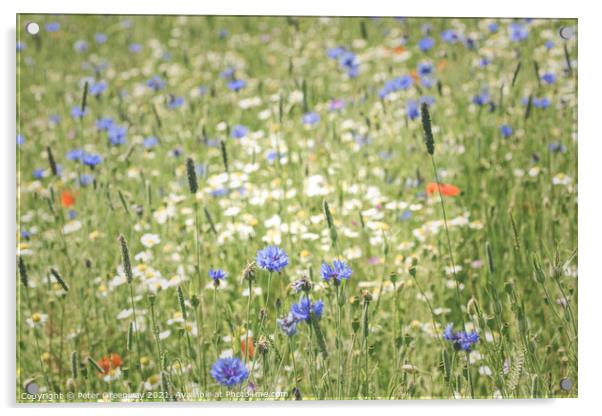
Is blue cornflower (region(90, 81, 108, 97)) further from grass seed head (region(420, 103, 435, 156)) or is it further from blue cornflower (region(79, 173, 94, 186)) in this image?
grass seed head (region(420, 103, 435, 156))

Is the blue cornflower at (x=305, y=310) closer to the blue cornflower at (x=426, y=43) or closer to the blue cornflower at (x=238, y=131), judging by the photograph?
the blue cornflower at (x=238, y=131)

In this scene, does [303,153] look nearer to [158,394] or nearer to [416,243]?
[416,243]

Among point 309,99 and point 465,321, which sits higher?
point 309,99

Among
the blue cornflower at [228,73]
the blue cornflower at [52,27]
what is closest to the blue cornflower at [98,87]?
the blue cornflower at [52,27]

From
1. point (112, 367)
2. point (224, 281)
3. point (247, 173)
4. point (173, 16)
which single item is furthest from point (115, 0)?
point (112, 367)

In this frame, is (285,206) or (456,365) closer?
(456,365)

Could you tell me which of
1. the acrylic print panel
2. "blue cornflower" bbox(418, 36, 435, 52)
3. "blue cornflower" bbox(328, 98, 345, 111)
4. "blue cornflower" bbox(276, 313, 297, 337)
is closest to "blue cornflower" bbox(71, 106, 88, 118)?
the acrylic print panel

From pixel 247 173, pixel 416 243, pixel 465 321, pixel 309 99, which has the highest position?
pixel 309 99
